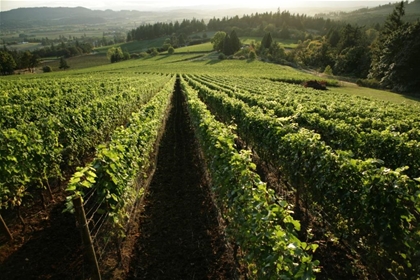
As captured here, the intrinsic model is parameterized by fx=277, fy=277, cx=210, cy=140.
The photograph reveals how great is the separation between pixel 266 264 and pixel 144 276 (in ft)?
11.8

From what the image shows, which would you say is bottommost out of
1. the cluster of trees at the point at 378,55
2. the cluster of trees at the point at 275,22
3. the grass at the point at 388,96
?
the grass at the point at 388,96

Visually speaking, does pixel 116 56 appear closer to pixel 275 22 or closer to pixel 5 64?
pixel 5 64

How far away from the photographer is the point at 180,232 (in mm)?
7895

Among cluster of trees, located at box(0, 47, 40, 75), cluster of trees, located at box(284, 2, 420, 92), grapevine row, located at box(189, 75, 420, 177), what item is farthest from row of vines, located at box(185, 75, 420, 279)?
cluster of trees, located at box(0, 47, 40, 75)

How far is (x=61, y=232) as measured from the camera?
7715 millimetres

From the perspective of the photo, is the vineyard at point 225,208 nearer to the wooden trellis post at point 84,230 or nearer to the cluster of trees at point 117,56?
the wooden trellis post at point 84,230

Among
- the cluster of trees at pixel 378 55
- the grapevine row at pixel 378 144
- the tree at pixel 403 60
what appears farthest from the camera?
the cluster of trees at pixel 378 55

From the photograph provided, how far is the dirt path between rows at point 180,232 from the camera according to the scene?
657cm

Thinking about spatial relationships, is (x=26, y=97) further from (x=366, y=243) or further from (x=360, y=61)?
(x=360, y=61)

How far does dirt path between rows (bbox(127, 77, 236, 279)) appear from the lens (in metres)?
6.57

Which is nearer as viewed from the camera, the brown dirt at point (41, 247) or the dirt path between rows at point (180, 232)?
the brown dirt at point (41, 247)

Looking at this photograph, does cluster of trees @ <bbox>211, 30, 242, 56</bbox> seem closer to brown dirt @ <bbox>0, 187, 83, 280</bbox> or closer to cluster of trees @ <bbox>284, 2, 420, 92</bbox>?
cluster of trees @ <bbox>284, 2, 420, 92</bbox>

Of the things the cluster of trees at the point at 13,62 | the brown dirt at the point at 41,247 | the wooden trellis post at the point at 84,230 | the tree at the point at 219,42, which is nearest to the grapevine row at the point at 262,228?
the wooden trellis post at the point at 84,230

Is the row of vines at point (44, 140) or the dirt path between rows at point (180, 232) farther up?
the row of vines at point (44, 140)
